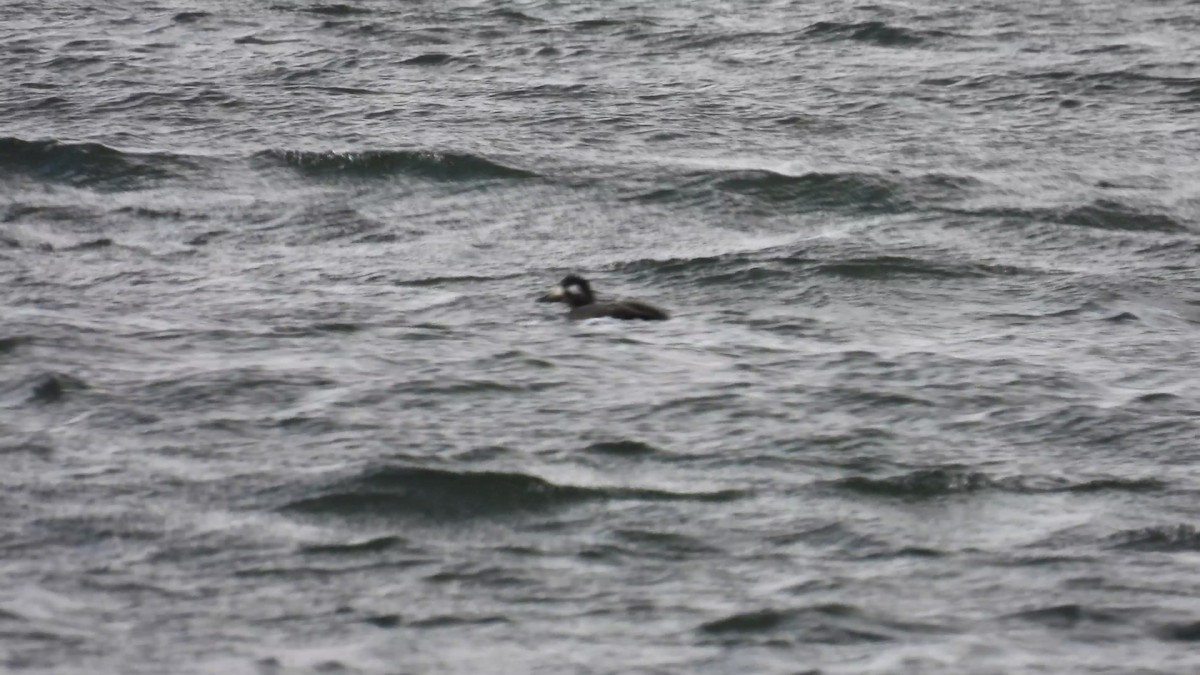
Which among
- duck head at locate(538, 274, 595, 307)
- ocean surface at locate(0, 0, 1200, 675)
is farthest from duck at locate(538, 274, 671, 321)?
ocean surface at locate(0, 0, 1200, 675)

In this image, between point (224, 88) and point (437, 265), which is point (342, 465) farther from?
point (224, 88)

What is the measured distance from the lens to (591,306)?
11922mm

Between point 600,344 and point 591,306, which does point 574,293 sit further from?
point 600,344

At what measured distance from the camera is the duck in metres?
11.9

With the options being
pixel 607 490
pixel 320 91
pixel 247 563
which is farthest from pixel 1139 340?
pixel 320 91

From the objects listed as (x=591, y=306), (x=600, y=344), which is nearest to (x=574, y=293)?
(x=591, y=306)

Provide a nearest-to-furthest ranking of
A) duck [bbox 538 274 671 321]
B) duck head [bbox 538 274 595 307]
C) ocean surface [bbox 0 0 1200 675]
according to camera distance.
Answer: ocean surface [bbox 0 0 1200 675]
duck [bbox 538 274 671 321]
duck head [bbox 538 274 595 307]

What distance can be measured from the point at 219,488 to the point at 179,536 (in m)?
0.61

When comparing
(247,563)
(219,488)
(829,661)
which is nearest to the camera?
(829,661)

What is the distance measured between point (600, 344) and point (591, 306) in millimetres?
305

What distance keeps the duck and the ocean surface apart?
12cm

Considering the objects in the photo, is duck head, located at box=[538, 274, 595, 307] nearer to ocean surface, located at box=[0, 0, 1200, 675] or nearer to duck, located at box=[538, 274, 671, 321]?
duck, located at box=[538, 274, 671, 321]

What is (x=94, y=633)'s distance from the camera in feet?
25.3

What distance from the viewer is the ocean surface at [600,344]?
8078mm
